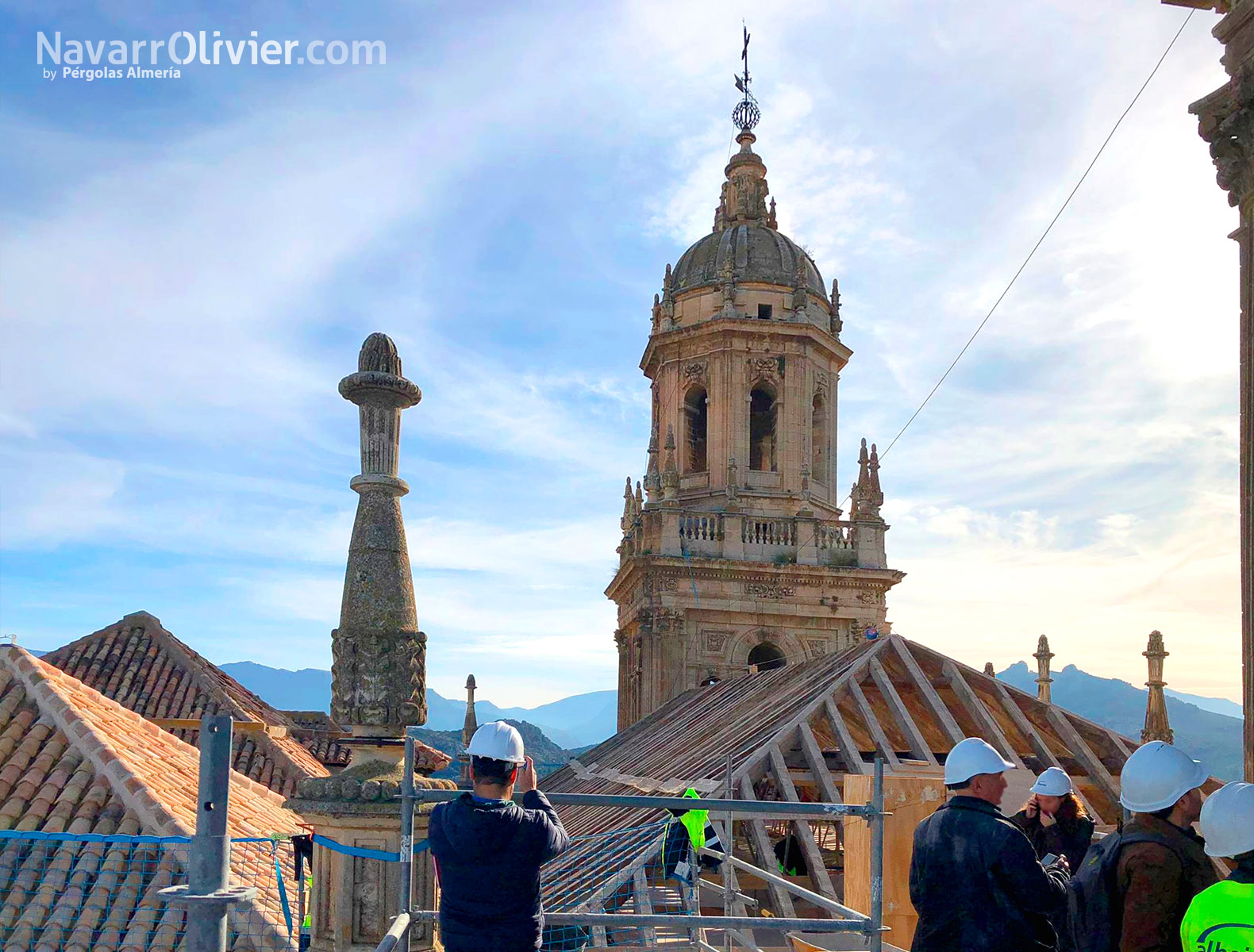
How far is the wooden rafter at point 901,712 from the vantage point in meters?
12.1

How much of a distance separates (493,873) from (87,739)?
6.68 m

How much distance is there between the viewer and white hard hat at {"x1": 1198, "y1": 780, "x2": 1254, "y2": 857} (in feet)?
13.2

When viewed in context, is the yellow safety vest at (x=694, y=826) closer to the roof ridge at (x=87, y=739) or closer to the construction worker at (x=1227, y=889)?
the roof ridge at (x=87, y=739)

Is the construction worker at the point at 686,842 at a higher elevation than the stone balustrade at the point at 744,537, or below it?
below

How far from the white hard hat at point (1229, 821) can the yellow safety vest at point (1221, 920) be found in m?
0.15

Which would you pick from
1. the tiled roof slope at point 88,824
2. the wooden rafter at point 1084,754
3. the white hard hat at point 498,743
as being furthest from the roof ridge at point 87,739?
the wooden rafter at point 1084,754

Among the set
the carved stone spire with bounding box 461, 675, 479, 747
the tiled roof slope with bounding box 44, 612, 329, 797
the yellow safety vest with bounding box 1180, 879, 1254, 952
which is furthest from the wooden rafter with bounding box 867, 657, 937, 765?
the carved stone spire with bounding box 461, 675, 479, 747

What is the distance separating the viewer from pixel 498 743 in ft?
15.5

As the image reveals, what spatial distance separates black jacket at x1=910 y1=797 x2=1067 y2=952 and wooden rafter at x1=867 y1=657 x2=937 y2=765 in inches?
259

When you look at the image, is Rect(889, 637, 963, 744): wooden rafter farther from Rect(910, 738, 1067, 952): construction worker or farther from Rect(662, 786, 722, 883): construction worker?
Rect(910, 738, 1067, 952): construction worker

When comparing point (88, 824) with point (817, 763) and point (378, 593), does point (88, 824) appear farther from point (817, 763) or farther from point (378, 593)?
point (817, 763)

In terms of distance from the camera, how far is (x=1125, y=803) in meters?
4.56

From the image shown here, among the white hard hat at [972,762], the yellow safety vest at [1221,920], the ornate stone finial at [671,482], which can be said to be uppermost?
the ornate stone finial at [671,482]

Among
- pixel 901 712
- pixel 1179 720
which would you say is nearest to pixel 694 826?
pixel 901 712
